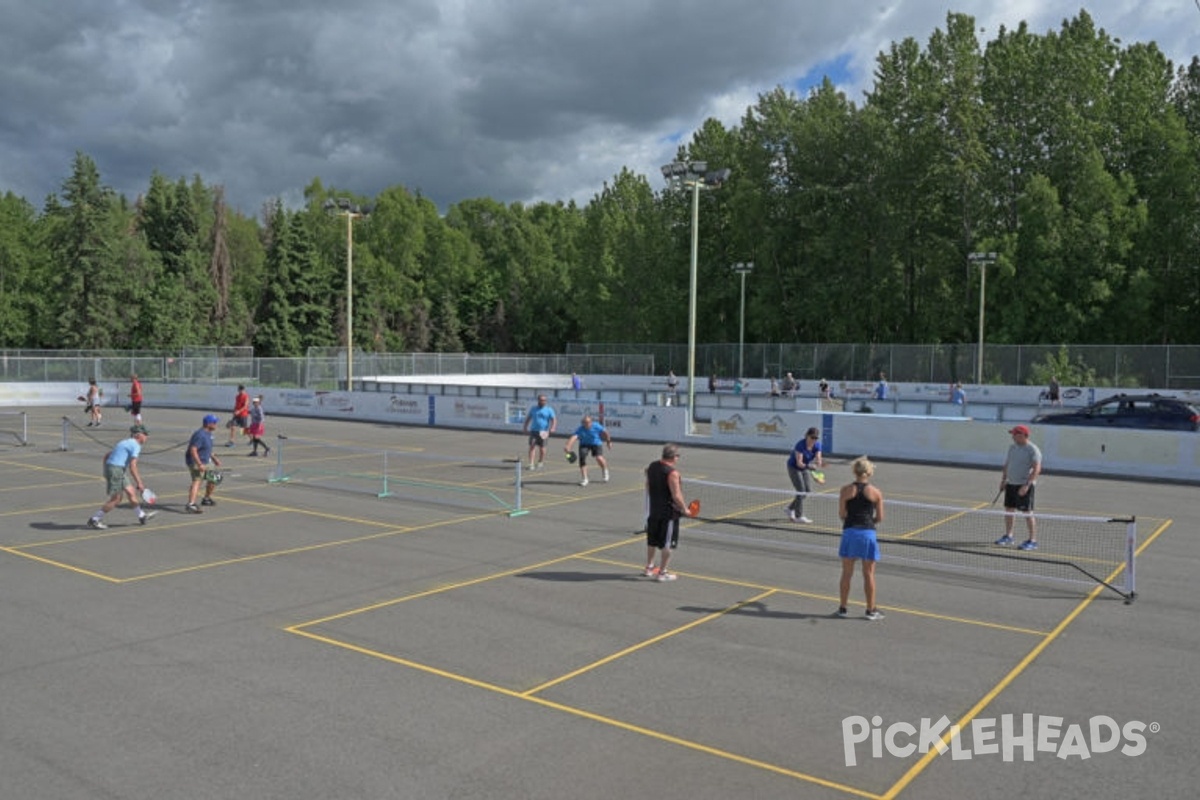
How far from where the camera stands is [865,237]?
71.2 meters

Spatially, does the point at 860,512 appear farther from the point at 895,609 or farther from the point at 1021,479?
the point at 1021,479

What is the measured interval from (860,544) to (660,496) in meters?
2.70

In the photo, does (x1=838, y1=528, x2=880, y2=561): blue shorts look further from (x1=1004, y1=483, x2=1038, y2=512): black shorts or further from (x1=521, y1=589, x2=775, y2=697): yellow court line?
(x1=1004, y1=483, x2=1038, y2=512): black shorts

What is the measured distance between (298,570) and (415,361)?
5198 centimetres

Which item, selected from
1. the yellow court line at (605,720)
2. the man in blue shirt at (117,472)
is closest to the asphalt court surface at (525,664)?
the yellow court line at (605,720)

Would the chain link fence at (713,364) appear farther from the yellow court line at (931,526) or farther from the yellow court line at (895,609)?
the yellow court line at (895,609)

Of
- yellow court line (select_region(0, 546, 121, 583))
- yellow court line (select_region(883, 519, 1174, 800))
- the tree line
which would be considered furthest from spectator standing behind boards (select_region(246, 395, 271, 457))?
the tree line

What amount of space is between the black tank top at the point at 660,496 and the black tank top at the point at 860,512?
2.41 metres

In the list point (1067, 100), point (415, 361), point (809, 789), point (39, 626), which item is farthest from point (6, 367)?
point (1067, 100)

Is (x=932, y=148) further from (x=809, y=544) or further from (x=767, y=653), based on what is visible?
(x=767, y=653)

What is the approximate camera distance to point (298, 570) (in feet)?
40.1

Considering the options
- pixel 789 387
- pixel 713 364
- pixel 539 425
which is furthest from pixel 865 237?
pixel 539 425

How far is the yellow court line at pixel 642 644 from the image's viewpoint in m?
7.98

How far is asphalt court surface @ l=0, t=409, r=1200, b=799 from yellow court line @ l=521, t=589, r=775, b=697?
0.04 metres
